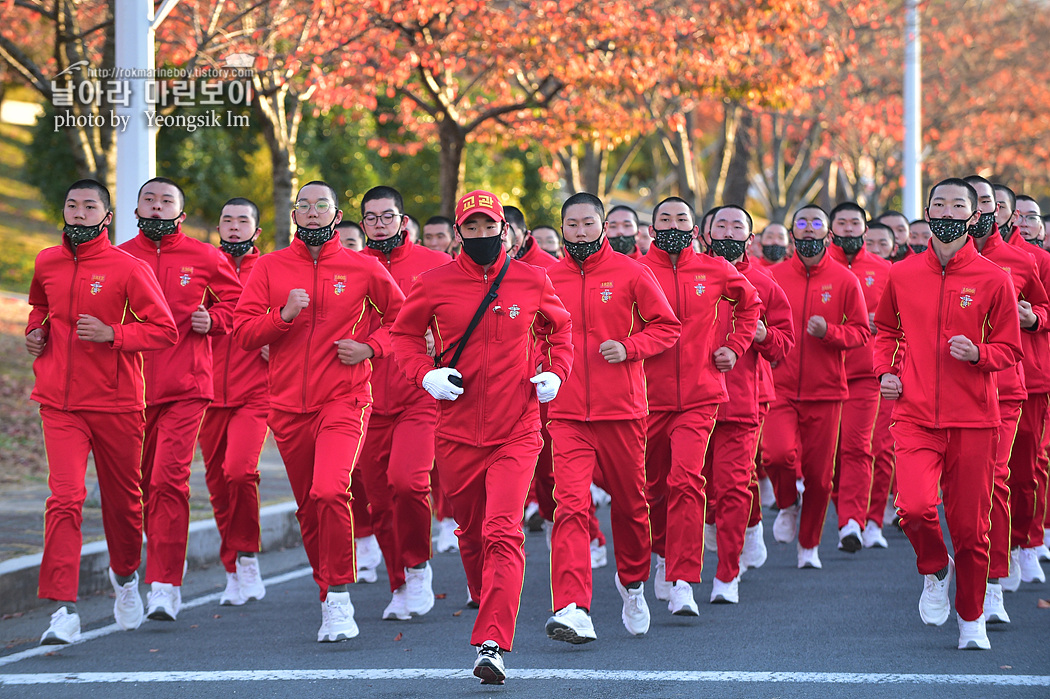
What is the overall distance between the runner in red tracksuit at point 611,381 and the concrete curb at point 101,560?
3316 mm

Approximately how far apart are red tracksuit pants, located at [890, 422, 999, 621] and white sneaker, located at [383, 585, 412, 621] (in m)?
2.92

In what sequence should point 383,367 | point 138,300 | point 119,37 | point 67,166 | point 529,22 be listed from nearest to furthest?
A: point 138,300 < point 383,367 < point 119,37 < point 529,22 < point 67,166

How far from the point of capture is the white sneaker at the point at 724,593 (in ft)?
28.2

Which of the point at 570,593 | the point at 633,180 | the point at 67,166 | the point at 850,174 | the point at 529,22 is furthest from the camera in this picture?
the point at 633,180

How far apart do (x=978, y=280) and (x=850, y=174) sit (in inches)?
991

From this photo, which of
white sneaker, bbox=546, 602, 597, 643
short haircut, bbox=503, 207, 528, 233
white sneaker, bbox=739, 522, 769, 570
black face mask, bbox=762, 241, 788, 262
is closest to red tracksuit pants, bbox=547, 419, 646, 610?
white sneaker, bbox=546, 602, 597, 643

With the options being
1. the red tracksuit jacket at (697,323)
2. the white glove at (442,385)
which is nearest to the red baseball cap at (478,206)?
the white glove at (442,385)

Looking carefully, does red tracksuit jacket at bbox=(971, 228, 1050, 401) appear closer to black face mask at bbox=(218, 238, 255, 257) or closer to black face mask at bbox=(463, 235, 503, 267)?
black face mask at bbox=(463, 235, 503, 267)

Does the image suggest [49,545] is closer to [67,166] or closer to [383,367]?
[383,367]

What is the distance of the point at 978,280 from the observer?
738 centimetres

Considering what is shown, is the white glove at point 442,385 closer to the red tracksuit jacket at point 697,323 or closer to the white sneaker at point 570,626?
the white sneaker at point 570,626

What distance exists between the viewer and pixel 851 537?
1050 centimetres

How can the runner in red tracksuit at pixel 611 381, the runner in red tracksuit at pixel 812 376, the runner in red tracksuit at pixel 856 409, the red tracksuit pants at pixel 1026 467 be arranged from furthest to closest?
1. the runner in red tracksuit at pixel 856 409
2. the runner in red tracksuit at pixel 812 376
3. the red tracksuit pants at pixel 1026 467
4. the runner in red tracksuit at pixel 611 381

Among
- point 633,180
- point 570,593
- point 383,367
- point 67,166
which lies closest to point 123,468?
point 383,367
